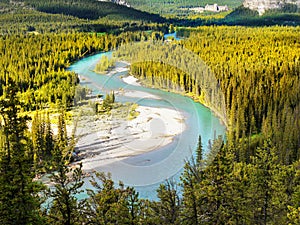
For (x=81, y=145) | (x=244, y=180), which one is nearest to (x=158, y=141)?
(x=81, y=145)

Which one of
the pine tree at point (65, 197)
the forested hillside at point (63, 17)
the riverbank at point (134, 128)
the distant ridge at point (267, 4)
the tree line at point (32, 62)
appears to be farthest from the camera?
the distant ridge at point (267, 4)

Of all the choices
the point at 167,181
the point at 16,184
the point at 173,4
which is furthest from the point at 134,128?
the point at 173,4

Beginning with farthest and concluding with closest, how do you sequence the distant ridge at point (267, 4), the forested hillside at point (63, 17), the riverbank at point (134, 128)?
the distant ridge at point (267, 4)
the forested hillside at point (63, 17)
the riverbank at point (134, 128)

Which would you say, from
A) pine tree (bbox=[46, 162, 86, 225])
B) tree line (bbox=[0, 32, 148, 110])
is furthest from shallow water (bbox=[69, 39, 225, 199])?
tree line (bbox=[0, 32, 148, 110])

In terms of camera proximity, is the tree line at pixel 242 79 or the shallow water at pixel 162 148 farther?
the tree line at pixel 242 79

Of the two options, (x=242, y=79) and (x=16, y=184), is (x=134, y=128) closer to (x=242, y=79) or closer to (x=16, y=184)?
(x=16, y=184)

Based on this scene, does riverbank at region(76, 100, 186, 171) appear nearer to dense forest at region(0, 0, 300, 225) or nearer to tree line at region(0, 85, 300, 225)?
dense forest at region(0, 0, 300, 225)

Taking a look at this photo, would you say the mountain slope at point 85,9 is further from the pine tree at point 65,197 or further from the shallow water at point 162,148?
the shallow water at point 162,148

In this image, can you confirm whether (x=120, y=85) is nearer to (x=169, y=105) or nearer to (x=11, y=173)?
(x=169, y=105)

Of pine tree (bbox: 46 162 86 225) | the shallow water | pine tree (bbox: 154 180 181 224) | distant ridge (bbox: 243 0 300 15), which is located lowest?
pine tree (bbox: 154 180 181 224)

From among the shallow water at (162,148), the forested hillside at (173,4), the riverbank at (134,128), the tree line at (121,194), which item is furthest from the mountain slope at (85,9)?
the riverbank at (134,128)

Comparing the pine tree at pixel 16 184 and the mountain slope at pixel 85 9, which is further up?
the mountain slope at pixel 85 9
